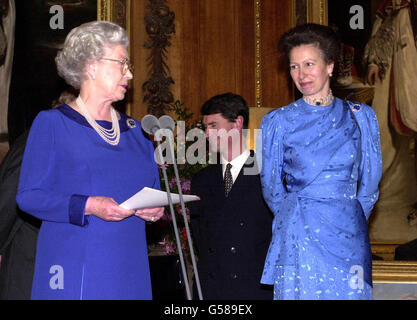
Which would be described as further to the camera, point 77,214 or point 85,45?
point 85,45

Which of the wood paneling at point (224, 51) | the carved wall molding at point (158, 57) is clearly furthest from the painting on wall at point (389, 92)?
the carved wall molding at point (158, 57)

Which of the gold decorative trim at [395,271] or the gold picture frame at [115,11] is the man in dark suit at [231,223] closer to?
the gold decorative trim at [395,271]

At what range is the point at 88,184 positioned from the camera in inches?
100

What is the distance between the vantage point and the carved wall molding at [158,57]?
21.1ft

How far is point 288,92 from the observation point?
671cm

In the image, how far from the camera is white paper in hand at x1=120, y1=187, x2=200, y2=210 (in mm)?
2354

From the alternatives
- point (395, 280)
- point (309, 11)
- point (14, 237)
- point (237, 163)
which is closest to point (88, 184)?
point (14, 237)

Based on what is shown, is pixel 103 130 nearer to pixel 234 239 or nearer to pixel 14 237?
pixel 14 237

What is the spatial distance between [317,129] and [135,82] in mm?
3483

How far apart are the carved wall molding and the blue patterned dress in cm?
311

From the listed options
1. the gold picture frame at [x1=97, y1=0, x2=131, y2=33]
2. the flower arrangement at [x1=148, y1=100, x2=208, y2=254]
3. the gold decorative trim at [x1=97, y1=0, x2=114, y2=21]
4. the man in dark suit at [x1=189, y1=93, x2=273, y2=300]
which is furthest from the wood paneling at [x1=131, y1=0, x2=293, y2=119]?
the man in dark suit at [x1=189, y1=93, x2=273, y2=300]

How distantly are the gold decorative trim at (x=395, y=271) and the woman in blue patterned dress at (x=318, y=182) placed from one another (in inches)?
106

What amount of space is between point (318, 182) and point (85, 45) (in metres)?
1.32

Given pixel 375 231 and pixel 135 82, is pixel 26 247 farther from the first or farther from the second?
pixel 375 231
